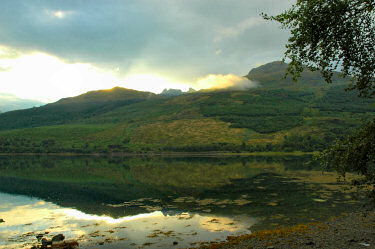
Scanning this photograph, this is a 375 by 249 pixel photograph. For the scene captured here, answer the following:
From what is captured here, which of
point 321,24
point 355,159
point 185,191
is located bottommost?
point 185,191

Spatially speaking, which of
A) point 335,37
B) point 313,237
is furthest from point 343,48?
point 313,237

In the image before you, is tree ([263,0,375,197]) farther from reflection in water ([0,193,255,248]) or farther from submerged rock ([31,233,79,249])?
submerged rock ([31,233,79,249])

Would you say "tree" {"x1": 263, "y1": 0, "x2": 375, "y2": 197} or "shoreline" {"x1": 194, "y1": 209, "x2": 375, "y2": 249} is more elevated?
"tree" {"x1": 263, "y1": 0, "x2": 375, "y2": 197}

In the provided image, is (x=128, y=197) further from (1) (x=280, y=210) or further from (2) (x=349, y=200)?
(2) (x=349, y=200)

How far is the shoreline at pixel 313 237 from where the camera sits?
25.1 metres

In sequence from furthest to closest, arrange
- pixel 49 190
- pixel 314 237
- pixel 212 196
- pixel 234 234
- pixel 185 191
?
pixel 49 190
pixel 185 191
pixel 212 196
pixel 234 234
pixel 314 237

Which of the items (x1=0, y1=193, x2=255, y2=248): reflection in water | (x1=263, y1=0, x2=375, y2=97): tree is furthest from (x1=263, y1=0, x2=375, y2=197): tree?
(x1=0, y1=193, x2=255, y2=248): reflection in water

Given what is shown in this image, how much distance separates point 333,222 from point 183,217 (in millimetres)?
18968

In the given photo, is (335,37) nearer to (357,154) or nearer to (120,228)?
(357,154)

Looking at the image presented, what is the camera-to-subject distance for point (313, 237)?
2772cm

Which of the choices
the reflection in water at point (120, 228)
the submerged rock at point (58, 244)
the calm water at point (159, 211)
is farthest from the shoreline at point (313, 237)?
the submerged rock at point (58, 244)

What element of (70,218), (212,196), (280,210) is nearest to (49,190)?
(70,218)

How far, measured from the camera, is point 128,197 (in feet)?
195

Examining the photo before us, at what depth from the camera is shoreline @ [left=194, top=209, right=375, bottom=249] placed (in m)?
25.1
